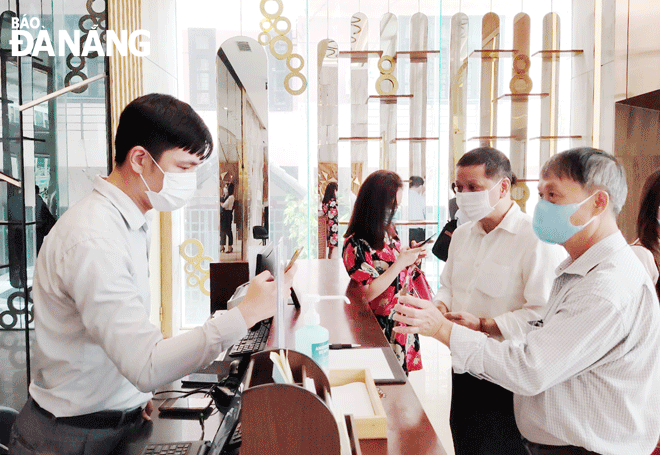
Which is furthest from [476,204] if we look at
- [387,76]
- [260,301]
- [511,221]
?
[387,76]

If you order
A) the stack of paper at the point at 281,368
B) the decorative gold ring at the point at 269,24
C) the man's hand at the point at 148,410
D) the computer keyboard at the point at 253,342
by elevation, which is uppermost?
the decorative gold ring at the point at 269,24

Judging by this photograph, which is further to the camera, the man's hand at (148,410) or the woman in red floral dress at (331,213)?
the woman in red floral dress at (331,213)

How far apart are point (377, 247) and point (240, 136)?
2408 mm

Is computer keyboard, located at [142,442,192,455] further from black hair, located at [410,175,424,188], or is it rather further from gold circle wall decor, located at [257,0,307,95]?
gold circle wall decor, located at [257,0,307,95]

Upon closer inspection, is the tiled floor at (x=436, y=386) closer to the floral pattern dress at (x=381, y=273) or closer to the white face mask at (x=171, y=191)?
the floral pattern dress at (x=381, y=273)

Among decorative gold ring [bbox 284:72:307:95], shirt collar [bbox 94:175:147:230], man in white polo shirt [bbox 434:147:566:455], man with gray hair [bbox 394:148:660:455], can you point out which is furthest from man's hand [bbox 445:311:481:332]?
decorative gold ring [bbox 284:72:307:95]

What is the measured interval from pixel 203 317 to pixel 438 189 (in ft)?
8.80

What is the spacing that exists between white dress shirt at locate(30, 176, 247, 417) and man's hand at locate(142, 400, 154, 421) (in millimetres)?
113

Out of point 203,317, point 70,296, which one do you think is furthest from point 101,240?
point 203,317

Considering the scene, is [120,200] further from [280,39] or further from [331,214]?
[280,39]

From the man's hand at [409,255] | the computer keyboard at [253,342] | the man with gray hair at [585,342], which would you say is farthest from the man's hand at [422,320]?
the man's hand at [409,255]

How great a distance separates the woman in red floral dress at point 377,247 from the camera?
279cm

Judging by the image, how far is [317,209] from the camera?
4.82m

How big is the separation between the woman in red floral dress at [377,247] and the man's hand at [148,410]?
4.86 ft
